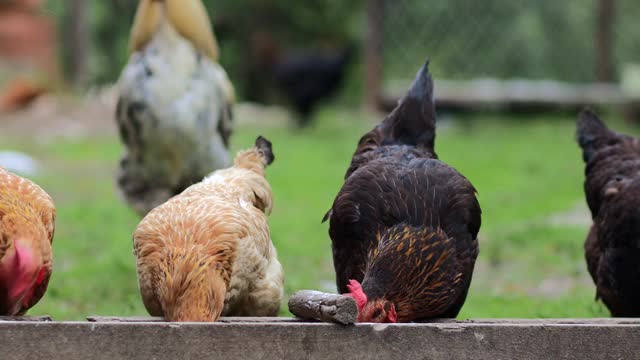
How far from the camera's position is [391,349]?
329 cm

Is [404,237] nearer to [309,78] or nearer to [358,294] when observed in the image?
[358,294]

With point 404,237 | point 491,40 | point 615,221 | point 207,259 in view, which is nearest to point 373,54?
point 491,40

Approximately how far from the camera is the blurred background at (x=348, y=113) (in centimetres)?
659

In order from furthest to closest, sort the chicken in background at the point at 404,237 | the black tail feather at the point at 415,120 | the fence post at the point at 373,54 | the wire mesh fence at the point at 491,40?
the wire mesh fence at the point at 491,40
the fence post at the point at 373,54
the black tail feather at the point at 415,120
the chicken in background at the point at 404,237

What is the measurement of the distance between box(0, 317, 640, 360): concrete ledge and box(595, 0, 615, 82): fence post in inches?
517

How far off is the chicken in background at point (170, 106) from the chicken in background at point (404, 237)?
5.41 ft

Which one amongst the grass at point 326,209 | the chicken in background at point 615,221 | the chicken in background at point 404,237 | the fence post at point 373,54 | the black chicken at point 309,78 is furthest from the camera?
the fence post at point 373,54

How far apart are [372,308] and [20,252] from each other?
1242mm

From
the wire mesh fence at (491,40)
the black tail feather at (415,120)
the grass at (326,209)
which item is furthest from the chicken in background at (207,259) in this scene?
the wire mesh fence at (491,40)

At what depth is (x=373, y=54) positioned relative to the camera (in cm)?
1611

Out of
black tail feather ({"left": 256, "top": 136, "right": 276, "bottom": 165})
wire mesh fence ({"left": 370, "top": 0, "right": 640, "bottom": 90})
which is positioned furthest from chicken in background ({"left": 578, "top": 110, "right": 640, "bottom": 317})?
wire mesh fence ({"left": 370, "top": 0, "right": 640, "bottom": 90})

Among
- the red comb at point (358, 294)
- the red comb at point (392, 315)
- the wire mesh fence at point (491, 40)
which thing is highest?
the wire mesh fence at point (491, 40)

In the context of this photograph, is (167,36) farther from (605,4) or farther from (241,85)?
(241,85)

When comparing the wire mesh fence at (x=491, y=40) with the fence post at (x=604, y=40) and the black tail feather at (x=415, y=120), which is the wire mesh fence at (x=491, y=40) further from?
the black tail feather at (x=415, y=120)
